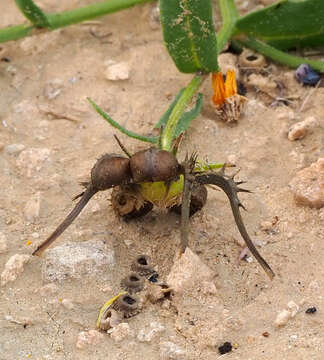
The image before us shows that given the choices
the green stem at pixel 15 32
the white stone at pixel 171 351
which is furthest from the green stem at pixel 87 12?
the white stone at pixel 171 351

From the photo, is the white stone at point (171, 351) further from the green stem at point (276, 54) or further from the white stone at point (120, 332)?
the green stem at point (276, 54)

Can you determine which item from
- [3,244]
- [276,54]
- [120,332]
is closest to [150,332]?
[120,332]

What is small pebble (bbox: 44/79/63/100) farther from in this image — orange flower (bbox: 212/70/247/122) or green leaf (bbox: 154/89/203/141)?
orange flower (bbox: 212/70/247/122)

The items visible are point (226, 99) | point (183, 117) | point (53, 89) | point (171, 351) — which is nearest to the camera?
point (171, 351)

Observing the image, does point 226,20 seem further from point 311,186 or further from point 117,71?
point 311,186

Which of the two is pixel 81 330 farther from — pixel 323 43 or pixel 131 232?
pixel 323 43

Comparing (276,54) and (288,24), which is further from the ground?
(288,24)

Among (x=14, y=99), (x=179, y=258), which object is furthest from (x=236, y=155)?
(x=14, y=99)
